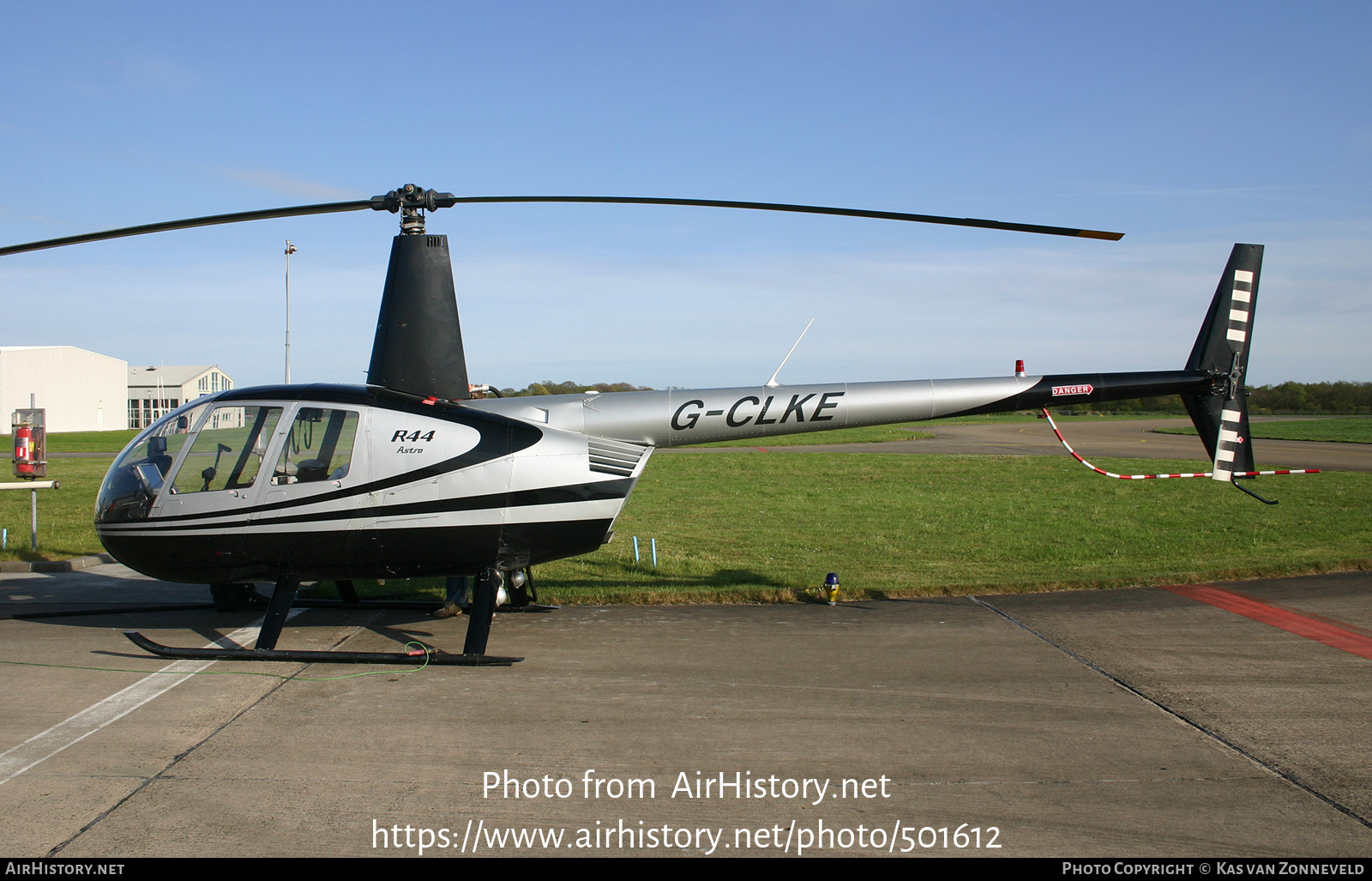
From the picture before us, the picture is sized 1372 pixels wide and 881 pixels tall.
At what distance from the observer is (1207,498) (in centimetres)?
1902

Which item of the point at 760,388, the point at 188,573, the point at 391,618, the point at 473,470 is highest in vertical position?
the point at 760,388

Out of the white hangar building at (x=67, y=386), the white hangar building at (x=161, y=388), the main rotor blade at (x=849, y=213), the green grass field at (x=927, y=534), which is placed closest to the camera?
the main rotor blade at (x=849, y=213)

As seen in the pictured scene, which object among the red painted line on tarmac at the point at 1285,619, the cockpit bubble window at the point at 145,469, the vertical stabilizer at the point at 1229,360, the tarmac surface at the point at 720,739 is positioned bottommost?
the tarmac surface at the point at 720,739

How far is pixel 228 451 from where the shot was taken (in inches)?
293

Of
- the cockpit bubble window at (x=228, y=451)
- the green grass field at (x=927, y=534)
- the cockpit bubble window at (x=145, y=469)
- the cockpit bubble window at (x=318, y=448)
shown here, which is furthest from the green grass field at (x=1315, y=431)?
the cockpit bubble window at (x=145, y=469)

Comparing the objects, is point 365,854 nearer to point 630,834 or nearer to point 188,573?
point 630,834

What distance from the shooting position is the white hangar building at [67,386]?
67.6m

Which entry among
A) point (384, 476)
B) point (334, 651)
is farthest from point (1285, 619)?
point (334, 651)

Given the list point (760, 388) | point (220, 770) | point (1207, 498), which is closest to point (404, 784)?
point (220, 770)

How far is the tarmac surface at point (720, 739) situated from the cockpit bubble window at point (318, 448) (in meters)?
1.62

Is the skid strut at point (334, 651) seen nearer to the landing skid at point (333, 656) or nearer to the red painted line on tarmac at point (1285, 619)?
the landing skid at point (333, 656)

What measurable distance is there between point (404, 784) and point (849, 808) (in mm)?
2478

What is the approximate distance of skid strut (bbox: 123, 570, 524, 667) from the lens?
695cm

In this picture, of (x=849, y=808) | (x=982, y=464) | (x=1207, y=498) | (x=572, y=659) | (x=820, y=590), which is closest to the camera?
(x=849, y=808)
